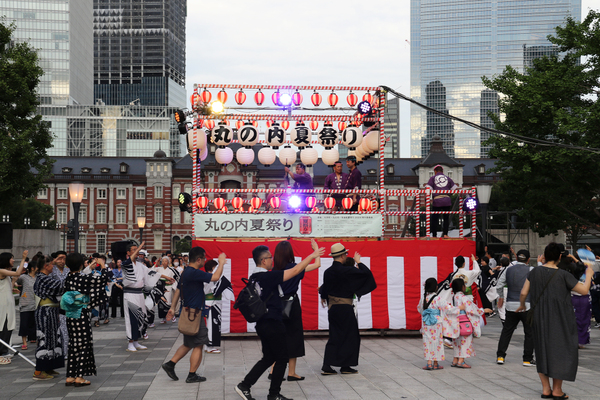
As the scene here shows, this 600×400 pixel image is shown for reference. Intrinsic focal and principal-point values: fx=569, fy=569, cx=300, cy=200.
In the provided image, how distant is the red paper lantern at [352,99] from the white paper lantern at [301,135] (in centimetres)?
137

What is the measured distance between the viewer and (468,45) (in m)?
141

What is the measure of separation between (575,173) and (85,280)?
2059 cm

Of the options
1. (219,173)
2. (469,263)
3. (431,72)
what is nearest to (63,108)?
(219,173)

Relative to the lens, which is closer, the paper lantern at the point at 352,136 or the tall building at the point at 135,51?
the paper lantern at the point at 352,136

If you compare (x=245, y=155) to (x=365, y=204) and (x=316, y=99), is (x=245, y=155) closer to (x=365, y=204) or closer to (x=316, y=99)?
(x=316, y=99)

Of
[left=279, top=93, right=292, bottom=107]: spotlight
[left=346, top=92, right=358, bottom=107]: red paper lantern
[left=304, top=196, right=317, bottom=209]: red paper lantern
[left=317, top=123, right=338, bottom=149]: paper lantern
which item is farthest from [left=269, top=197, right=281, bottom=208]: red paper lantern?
[left=346, top=92, right=358, bottom=107]: red paper lantern

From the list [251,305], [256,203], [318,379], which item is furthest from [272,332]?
[256,203]

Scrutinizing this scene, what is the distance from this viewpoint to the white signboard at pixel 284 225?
1336cm

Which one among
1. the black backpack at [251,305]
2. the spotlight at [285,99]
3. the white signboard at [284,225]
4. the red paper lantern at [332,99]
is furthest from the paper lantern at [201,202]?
the black backpack at [251,305]

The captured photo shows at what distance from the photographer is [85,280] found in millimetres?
8391

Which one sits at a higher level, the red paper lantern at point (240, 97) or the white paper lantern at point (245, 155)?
the red paper lantern at point (240, 97)

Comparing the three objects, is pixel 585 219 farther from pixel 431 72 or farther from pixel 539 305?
pixel 431 72

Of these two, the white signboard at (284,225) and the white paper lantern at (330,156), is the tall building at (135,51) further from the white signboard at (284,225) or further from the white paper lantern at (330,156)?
the white signboard at (284,225)

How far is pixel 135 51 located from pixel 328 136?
168 metres
